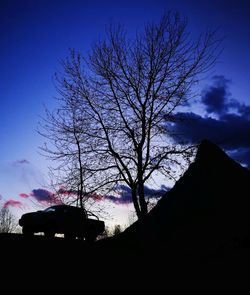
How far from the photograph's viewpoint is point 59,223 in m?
14.3

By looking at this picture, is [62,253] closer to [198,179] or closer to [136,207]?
[198,179]

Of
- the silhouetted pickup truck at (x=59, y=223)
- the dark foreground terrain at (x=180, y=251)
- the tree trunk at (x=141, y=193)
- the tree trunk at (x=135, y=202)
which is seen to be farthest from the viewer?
the tree trunk at (x=135, y=202)

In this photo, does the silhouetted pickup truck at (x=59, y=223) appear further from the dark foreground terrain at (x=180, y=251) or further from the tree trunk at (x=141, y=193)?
the dark foreground terrain at (x=180, y=251)

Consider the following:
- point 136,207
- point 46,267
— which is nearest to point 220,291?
point 46,267

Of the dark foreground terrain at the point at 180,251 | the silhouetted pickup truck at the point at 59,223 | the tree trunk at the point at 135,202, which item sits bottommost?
the dark foreground terrain at the point at 180,251

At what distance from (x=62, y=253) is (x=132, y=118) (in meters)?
12.2

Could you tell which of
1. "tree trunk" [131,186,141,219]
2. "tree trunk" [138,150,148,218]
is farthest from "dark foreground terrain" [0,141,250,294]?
"tree trunk" [131,186,141,219]

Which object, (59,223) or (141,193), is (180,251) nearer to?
(59,223)

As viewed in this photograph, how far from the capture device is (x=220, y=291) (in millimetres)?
4953

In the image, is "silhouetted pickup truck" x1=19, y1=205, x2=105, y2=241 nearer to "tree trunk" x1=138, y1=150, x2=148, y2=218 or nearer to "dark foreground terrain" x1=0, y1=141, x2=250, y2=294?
"tree trunk" x1=138, y1=150, x2=148, y2=218

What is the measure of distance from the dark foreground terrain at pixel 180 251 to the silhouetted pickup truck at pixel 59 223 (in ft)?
21.1

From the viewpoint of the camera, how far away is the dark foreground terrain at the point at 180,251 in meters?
5.41

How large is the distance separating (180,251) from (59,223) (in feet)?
31.3

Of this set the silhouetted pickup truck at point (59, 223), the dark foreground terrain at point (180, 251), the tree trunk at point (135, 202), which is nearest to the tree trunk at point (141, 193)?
the tree trunk at point (135, 202)
